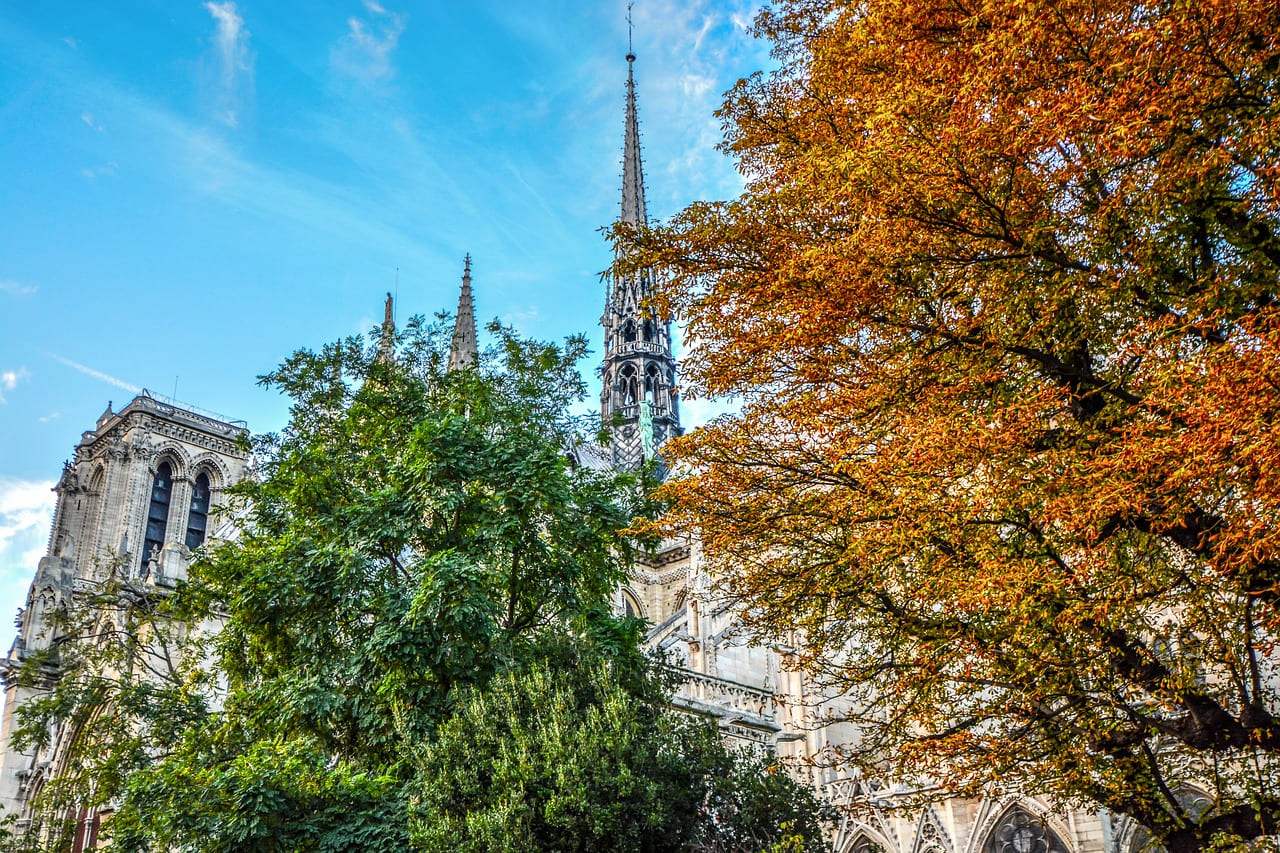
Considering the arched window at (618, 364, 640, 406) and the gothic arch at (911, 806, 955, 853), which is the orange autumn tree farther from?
the arched window at (618, 364, 640, 406)

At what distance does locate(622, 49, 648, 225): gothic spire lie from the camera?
6234 centimetres

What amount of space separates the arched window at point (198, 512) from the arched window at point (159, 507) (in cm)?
125

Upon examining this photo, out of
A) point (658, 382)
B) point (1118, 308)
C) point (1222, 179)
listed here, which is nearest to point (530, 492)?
point (1118, 308)

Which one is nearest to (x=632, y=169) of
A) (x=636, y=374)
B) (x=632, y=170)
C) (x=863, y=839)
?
(x=632, y=170)

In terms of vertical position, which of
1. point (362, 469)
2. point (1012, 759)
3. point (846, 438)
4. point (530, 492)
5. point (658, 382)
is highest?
point (658, 382)

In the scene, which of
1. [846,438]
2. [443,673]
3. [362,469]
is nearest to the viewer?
[846,438]

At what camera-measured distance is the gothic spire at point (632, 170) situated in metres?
62.3

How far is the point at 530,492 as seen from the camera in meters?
14.5

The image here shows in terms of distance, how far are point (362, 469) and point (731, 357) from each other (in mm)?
7129

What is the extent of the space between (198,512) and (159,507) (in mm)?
2016

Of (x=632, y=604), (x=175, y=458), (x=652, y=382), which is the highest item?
(x=652, y=382)

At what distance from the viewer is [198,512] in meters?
58.9

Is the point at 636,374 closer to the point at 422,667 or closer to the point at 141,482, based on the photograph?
the point at 141,482

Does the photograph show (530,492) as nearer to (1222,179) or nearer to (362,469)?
(362,469)
